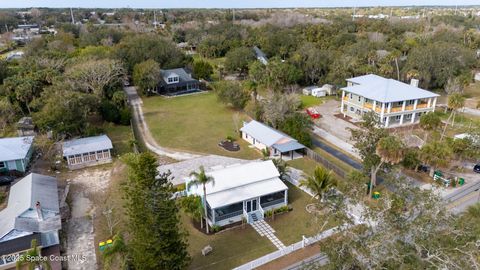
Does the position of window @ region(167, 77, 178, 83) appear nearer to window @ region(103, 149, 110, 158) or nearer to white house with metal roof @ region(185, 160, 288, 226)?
window @ region(103, 149, 110, 158)

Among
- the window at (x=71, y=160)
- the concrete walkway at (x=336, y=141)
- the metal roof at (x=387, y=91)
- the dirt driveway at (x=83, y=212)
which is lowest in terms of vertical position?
the dirt driveway at (x=83, y=212)

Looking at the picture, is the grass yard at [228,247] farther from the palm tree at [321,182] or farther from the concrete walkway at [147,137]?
the concrete walkway at [147,137]

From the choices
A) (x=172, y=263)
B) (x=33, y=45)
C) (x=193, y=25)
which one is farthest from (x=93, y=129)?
(x=193, y=25)

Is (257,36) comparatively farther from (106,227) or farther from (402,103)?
(106,227)

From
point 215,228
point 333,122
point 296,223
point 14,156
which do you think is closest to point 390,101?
point 333,122

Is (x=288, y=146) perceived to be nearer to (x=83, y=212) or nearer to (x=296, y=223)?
(x=296, y=223)

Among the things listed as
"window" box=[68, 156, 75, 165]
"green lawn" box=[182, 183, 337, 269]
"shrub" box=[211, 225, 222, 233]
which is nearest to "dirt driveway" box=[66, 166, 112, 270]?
"window" box=[68, 156, 75, 165]

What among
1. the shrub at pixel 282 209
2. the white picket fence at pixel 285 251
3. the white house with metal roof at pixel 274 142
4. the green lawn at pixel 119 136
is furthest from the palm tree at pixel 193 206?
the green lawn at pixel 119 136
